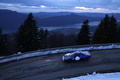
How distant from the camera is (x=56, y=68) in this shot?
1209 centimetres

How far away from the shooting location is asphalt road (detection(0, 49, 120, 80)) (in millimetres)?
10914

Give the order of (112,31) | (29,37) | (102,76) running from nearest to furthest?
(102,76), (29,37), (112,31)

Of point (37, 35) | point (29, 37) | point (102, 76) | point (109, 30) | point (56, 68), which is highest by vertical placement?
point (109, 30)

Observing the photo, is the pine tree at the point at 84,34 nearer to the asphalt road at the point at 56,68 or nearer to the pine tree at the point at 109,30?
the pine tree at the point at 109,30

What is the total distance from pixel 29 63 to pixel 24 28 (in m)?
12.3

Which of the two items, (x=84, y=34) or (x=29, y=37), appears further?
(x=84, y=34)

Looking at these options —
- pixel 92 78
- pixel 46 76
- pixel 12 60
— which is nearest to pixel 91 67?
pixel 92 78

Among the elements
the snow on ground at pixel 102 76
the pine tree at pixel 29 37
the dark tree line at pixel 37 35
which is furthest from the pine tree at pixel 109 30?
the snow on ground at pixel 102 76

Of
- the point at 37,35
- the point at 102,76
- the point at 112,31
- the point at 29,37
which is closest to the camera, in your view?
the point at 102,76

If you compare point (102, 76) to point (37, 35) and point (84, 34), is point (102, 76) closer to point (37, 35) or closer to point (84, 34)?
point (37, 35)

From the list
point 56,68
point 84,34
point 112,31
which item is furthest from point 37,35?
point 112,31

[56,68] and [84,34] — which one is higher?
[84,34]

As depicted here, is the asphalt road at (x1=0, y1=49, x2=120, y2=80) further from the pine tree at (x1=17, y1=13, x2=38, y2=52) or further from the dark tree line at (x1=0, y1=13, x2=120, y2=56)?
the dark tree line at (x1=0, y1=13, x2=120, y2=56)

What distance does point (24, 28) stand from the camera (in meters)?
24.5
